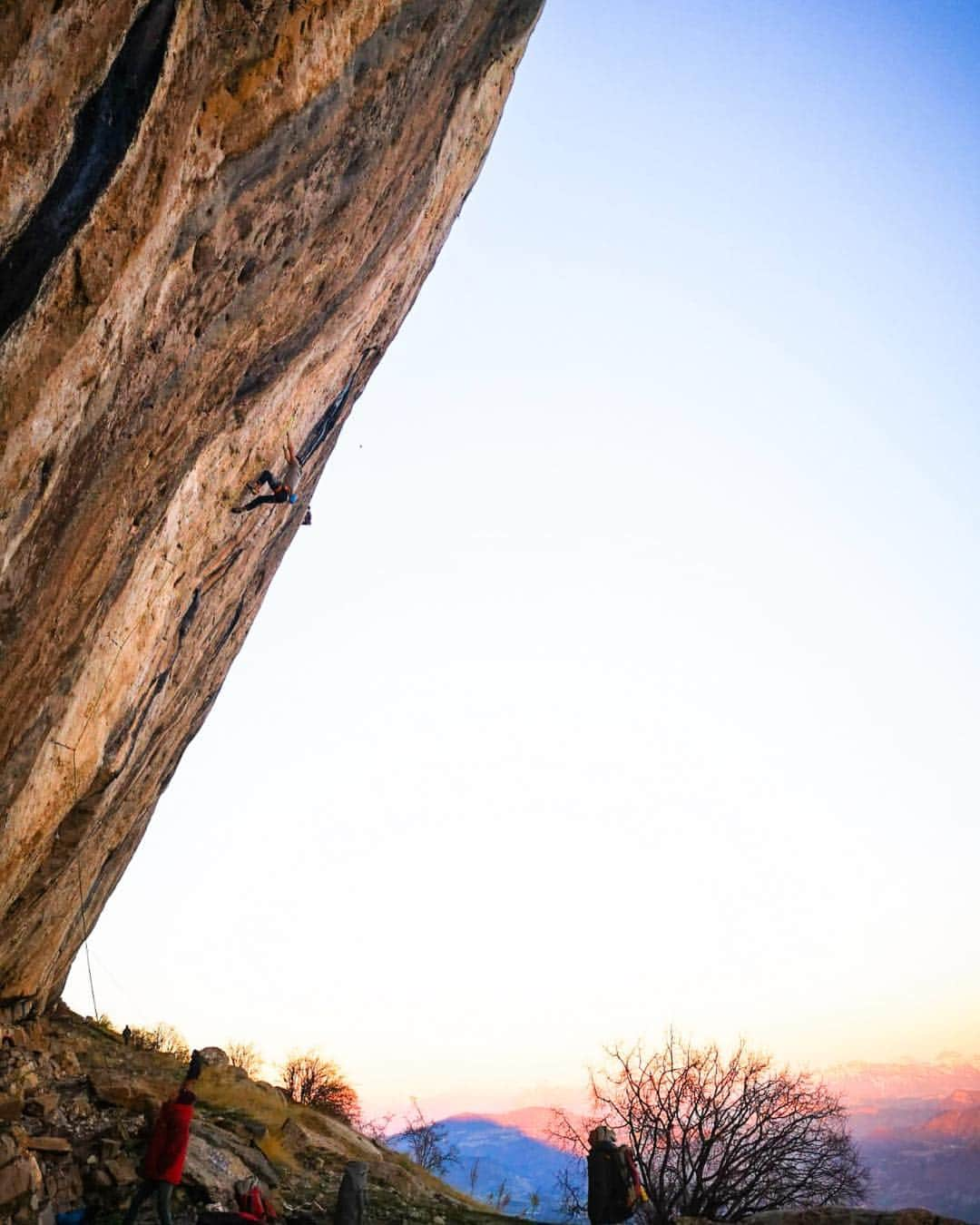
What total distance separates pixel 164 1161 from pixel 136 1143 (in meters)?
2.60

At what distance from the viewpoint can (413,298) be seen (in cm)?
1533

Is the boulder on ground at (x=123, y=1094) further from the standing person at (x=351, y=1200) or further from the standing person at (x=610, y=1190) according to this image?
the standing person at (x=610, y=1190)

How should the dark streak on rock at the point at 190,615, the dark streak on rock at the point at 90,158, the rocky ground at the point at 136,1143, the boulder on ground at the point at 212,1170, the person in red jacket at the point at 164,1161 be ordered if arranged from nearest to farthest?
1. the dark streak on rock at the point at 90,158
2. the person in red jacket at the point at 164,1161
3. the rocky ground at the point at 136,1143
4. the boulder on ground at the point at 212,1170
5. the dark streak on rock at the point at 190,615

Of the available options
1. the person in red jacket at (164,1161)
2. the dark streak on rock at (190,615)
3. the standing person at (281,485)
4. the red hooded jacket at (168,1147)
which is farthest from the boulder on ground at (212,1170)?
the standing person at (281,485)

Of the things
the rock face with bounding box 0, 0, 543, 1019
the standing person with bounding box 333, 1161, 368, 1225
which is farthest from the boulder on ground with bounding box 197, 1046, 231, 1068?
the standing person with bounding box 333, 1161, 368, 1225

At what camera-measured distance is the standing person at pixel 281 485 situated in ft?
37.9

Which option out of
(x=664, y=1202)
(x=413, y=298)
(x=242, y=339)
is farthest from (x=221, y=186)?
(x=664, y=1202)

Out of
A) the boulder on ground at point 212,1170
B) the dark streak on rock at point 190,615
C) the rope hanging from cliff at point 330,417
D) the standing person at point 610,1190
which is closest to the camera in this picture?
the standing person at point 610,1190

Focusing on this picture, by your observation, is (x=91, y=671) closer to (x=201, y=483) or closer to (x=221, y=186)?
(x=201, y=483)

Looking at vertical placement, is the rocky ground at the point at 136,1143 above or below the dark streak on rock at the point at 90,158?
below

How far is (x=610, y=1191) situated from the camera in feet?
30.0

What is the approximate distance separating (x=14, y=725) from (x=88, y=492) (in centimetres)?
255

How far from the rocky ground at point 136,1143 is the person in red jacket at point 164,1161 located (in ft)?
3.54

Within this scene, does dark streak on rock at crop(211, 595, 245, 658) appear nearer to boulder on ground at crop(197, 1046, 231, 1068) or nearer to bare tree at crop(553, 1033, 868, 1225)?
boulder on ground at crop(197, 1046, 231, 1068)
